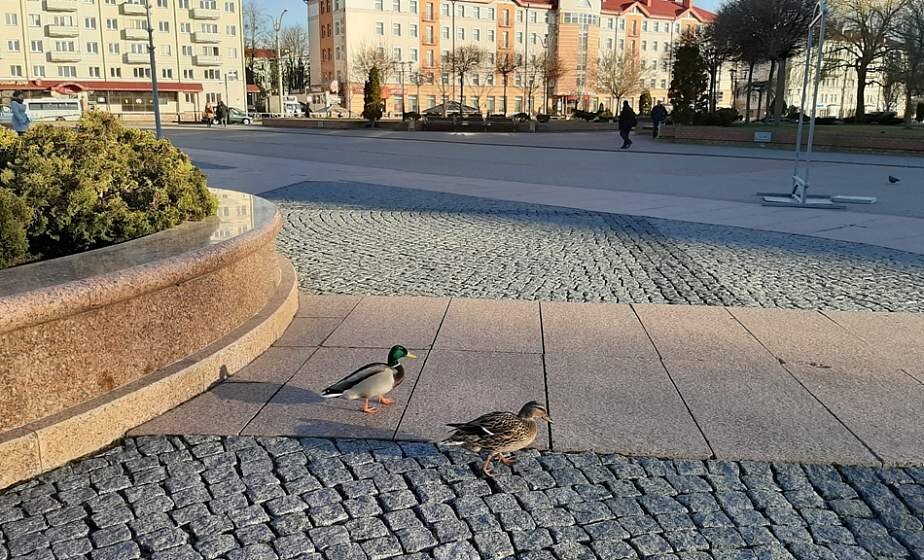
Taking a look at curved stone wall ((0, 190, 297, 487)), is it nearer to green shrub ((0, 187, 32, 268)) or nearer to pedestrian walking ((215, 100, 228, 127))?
green shrub ((0, 187, 32, 268))

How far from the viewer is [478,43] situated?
96750 millimetres

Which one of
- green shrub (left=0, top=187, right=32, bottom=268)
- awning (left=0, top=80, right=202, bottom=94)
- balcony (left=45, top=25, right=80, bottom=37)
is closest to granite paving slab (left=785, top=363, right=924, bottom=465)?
green shrub (left=0, top=187, right=32, bottom=268)

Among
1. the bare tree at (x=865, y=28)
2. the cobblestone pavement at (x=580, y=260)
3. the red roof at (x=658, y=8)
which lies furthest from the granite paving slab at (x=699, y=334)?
the red roof at (x=658, y=8)

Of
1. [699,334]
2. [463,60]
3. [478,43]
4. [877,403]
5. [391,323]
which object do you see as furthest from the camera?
[478,43]

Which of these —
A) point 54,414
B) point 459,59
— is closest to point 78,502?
point 54,414

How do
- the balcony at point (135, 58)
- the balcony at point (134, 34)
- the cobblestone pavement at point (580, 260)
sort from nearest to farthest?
1. the cobblestone pavement at point (580, 260)
2. the balcony at point (134, 34)
3. the balcony at point (135, 58)

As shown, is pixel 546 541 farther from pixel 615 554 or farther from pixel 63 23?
pixel 63 23

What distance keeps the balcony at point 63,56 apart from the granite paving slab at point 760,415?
273ft

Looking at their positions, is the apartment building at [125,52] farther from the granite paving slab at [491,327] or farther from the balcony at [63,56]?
the granite paving slab at [491,327]

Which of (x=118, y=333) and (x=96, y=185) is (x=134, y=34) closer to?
(x=96, y=185)

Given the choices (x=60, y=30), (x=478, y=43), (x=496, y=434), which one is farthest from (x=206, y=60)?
(x=496, y=434)

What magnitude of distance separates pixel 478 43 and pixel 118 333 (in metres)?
97.6

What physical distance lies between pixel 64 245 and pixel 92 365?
2.10 metres

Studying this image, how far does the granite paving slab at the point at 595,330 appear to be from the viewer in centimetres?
560
